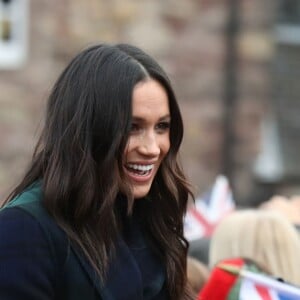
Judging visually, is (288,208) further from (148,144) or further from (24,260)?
(24,260)

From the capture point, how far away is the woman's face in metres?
2.29

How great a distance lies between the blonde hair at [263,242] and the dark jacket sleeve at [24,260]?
1.36m

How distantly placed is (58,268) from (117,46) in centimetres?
57

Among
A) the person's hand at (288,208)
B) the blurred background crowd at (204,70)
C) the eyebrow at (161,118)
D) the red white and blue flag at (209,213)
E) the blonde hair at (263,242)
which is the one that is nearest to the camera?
the eyebrow at (161,118)

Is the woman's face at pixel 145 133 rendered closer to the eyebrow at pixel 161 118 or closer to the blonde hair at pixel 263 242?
the eyebrow at pixel 161 118

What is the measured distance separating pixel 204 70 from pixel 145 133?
7437mm

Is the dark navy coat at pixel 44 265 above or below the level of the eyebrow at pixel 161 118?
below

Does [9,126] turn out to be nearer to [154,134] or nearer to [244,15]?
[244,15]

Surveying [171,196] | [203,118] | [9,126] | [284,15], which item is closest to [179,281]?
[171,196]

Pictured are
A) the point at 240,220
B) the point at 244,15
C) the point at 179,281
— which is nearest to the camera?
the point at 179,281

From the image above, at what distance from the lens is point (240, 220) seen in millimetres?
3693

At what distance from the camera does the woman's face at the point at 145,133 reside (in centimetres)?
229

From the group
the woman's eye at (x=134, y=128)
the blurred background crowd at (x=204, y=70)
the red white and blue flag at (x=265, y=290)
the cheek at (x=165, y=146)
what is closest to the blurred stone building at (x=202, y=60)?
the blurred background crowd at (x=204, y=70)

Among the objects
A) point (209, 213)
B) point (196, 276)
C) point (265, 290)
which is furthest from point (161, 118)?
point (209, 213)
